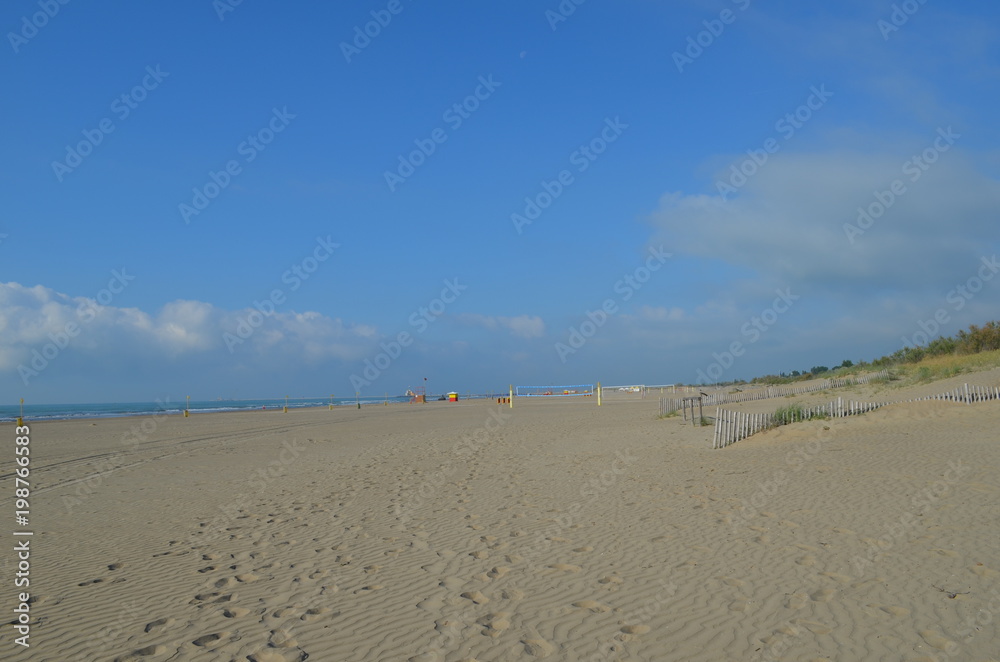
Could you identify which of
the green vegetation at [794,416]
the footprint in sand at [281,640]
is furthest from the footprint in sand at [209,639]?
the green vegetation at [794,416]

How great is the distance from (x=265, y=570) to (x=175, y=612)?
1.26m

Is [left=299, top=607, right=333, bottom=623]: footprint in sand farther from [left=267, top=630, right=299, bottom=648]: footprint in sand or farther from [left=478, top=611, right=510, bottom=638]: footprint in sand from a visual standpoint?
[left=478, top=611, right=510, bottom=638]: footprint in sand

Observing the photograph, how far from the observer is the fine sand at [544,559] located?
4.95 meters

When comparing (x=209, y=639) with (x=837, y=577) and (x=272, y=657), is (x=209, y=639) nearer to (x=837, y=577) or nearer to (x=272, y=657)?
(x=272, y=657)

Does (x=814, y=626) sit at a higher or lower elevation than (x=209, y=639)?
lower

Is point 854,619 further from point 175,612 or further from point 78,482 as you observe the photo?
point 78,482

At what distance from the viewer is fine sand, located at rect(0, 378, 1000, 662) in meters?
4.95

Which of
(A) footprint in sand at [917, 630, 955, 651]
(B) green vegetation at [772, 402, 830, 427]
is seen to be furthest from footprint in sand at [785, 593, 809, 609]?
(B) green vegetation at [772, 402, 830, 427]

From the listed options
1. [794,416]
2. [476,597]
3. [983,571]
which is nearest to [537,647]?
[476,597]

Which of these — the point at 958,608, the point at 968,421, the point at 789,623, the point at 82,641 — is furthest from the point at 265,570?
the point at 968,421

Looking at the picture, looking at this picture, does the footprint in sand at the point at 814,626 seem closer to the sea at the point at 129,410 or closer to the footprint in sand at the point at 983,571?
the footprint in sand at the point at 983,571

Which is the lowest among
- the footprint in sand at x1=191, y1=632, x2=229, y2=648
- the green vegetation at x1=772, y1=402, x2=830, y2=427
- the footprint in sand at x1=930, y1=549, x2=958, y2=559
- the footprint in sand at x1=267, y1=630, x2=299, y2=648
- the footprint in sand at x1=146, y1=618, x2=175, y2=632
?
the footprint in sand at x1=930, y1=549, x2=958, y2=559

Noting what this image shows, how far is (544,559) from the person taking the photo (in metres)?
6.99

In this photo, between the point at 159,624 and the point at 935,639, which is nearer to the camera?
the point at 935,639
